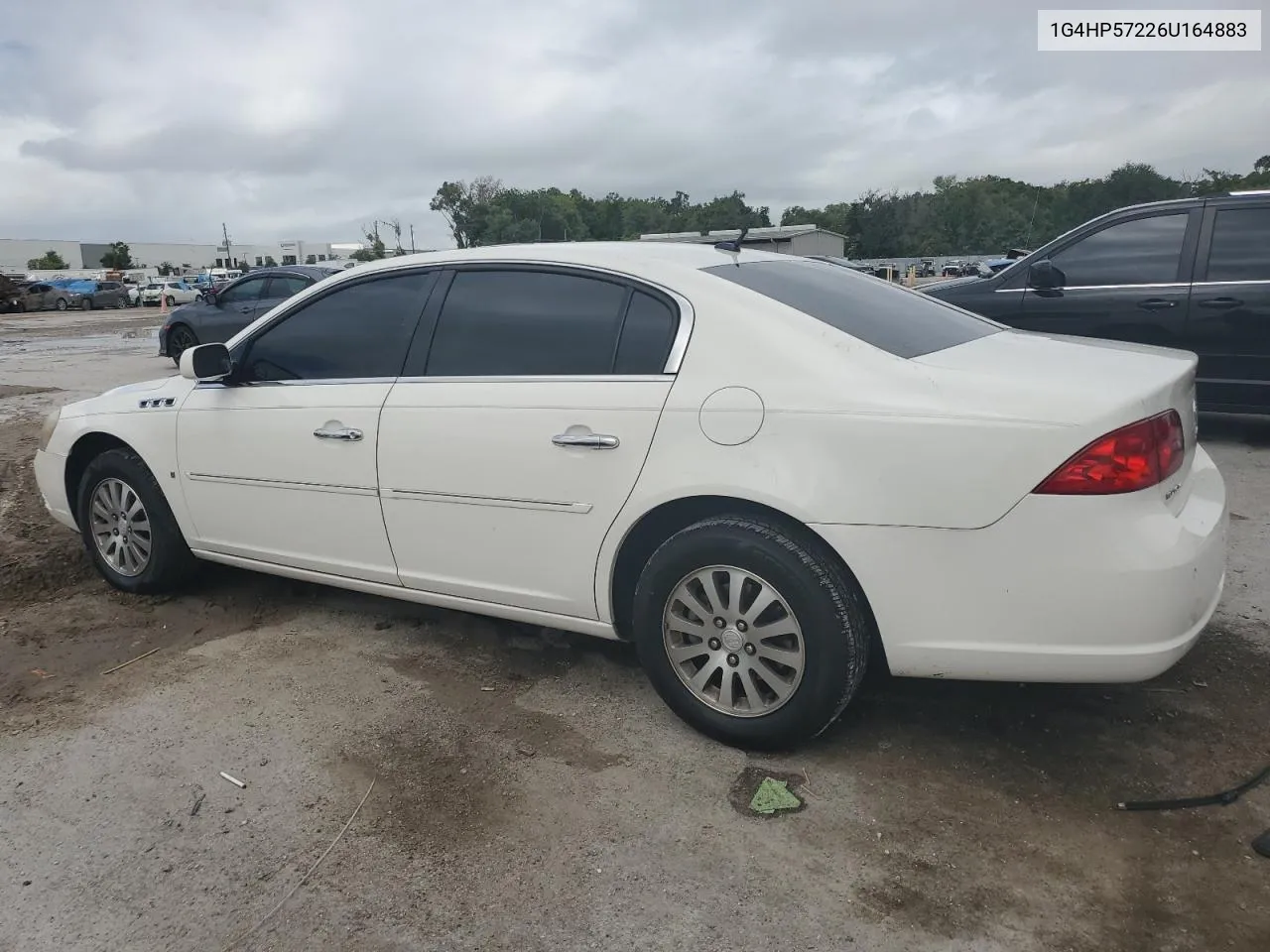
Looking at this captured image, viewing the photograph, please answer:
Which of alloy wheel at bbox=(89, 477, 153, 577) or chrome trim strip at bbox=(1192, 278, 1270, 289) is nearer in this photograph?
alloy wheel at bbox=(89, 477, 153, 577)

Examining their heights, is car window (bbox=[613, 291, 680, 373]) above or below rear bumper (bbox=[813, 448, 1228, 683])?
above

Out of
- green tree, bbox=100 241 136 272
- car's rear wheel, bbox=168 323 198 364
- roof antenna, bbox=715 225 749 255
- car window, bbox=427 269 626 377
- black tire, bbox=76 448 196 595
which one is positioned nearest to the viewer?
car window, bbox=427 269 626 377

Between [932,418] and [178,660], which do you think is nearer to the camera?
[932,418]

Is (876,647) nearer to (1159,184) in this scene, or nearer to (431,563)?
(431,563)

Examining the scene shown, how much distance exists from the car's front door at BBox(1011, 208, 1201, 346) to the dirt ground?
11.1 ft

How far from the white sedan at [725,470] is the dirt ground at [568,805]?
0.33 metres

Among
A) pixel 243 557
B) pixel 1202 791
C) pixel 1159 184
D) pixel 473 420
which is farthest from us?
pixel 1159 184

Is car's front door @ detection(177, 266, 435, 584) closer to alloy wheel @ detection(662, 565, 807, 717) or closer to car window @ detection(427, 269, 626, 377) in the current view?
car window @ detection(427, 269, 626, 377)

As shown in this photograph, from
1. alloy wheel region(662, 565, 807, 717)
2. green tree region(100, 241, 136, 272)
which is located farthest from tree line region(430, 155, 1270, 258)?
alloy wheel region(662, 565, 807, 717)

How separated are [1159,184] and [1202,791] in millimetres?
66140

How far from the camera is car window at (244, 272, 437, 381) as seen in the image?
3.63 meters

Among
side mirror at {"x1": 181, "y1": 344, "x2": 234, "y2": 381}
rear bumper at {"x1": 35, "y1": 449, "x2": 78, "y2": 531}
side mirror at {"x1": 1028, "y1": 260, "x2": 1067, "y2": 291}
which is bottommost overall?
rear bumper at {"x1": 35, "y1": 449, "x2": 78, "y2": 531}

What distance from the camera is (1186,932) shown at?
2.15 m

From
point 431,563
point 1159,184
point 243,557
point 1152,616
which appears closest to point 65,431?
point 243,557
